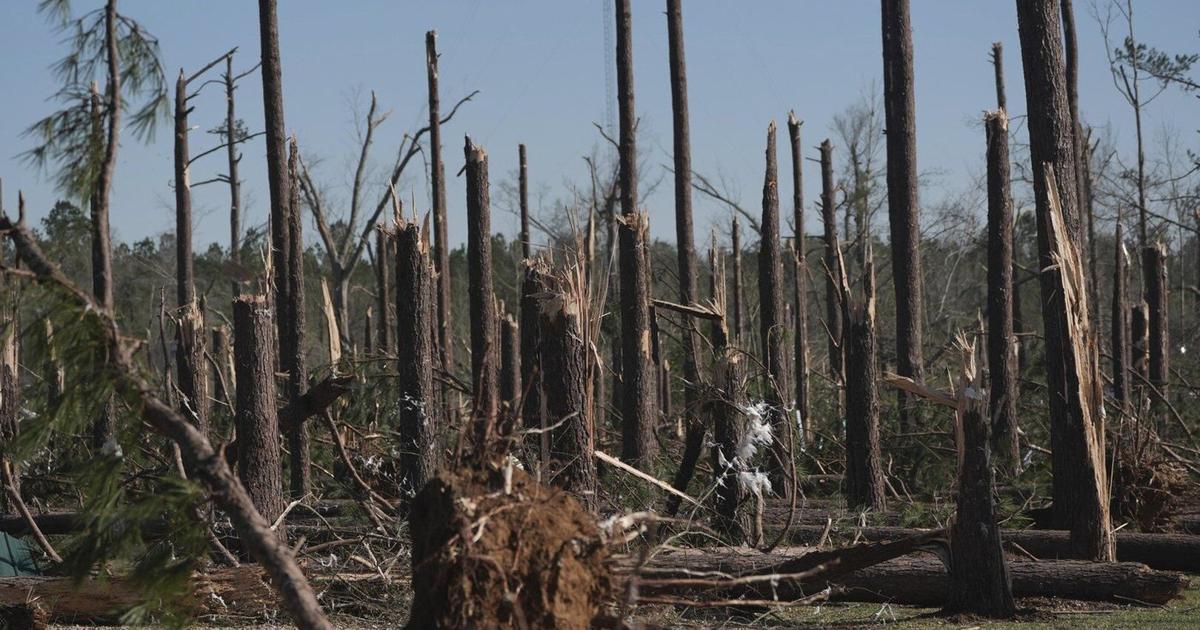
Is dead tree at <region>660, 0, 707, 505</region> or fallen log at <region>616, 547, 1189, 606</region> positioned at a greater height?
dead tree at <region>660, 0, 707, 505</region>

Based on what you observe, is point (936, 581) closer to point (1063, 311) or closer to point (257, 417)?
point (1063, 311)

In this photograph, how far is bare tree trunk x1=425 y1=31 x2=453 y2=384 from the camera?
54.6 feet

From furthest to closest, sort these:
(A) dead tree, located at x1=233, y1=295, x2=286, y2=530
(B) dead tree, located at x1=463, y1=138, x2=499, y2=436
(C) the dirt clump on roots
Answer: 1. (B) dead tree, located at x1=463, y1=138, x2=499, y2=436
2. (A) dead tree, located at x1=233, y1=295, x2=286, y2=530
3. (C) the dirt clump on roots

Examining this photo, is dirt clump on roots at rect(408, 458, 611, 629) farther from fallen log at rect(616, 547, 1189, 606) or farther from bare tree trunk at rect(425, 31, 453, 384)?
Result: bare tree trunk at rect(425, 31, 453, 384)

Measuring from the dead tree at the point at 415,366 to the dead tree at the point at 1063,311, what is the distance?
455 cm

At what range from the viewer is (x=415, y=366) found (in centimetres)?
984

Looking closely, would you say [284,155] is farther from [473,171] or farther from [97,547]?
[97,547]

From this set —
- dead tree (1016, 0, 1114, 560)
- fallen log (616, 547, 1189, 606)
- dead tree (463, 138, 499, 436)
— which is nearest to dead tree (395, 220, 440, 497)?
dead tree (463, 138, 499, 436)

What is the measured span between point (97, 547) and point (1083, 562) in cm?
584

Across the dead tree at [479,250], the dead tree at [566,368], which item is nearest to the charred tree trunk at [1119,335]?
the dead tree at [479,250]

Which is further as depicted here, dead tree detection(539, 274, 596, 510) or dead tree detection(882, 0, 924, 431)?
dead tree detection(882, 0, 924, 431)

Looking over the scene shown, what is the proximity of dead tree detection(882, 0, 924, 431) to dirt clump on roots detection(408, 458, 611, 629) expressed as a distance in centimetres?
919

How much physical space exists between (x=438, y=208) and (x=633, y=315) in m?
5.45

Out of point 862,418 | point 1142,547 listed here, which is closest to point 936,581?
point 1142,547
